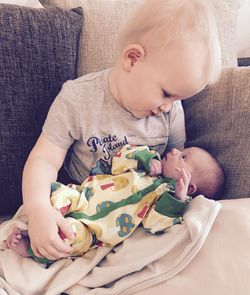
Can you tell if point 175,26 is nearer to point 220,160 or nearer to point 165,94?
point 165,94

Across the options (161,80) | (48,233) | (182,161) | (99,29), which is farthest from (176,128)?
(48,233)

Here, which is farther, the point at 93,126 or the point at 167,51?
the point at 93,126

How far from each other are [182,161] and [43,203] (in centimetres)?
34

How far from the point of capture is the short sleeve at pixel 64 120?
3.24 ft

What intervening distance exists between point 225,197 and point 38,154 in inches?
17.7

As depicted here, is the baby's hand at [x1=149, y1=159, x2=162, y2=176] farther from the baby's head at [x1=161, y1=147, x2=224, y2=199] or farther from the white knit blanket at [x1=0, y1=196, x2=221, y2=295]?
the white knit blanket at [x1=0, y1=196, x2=221, y2=295]

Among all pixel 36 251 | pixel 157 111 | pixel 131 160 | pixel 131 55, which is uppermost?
pixel 131 55

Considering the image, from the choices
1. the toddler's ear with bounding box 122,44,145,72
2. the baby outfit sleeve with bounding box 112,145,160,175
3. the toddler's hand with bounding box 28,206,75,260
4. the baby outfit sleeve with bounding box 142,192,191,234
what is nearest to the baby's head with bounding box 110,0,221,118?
the toddler's ear with bounding box 122,44,145,72

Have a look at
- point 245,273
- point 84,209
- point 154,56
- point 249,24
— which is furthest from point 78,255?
point 249,24

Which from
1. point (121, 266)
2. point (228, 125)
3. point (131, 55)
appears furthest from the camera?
point (228, 125)

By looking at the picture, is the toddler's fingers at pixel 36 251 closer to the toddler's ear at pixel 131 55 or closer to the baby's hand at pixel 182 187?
the baby's hand at pixel 182 187

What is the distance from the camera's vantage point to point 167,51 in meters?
0.90

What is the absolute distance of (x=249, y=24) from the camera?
160 cm

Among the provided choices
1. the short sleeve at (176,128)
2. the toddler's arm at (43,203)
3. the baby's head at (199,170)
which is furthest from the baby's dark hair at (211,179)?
the toddler's arm at (43,203)
